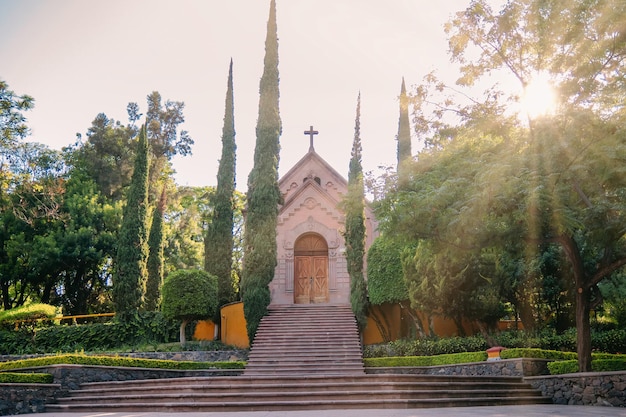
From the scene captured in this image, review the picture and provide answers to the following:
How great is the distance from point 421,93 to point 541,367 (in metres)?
8.01

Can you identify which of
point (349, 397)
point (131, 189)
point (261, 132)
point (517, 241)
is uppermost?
point (261, 132)

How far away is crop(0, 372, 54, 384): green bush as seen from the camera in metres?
13.7

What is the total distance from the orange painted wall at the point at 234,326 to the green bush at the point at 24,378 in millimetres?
9314

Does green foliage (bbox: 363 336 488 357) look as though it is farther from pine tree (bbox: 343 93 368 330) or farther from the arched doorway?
the arched doorway

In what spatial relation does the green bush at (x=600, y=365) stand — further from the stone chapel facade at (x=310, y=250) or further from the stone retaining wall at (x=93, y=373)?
the stone chapel facade at (x=310, y=250)

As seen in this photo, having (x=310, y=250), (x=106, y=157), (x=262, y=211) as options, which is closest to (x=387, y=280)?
(x=262, y=211)

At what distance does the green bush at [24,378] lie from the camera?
45.0ft

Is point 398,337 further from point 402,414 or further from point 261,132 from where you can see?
point 402,414

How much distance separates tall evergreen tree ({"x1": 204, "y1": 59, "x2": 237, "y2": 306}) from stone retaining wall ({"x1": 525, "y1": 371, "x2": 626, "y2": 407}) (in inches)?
578

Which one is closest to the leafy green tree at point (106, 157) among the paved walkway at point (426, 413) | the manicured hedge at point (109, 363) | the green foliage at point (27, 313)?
the green foliage at point (27, 313)

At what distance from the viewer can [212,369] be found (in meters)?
18.9

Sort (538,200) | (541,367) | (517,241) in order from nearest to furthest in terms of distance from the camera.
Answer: (538,200) → (517,241) → (541,367)

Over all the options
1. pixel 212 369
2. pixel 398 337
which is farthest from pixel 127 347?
pixel 398 337

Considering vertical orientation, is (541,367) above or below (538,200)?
below
